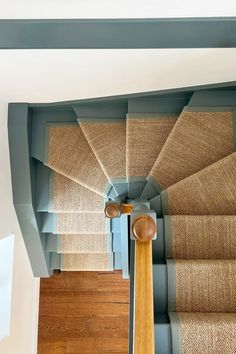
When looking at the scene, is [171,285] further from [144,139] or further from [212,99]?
[212,99]

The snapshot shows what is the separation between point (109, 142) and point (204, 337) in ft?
4.88

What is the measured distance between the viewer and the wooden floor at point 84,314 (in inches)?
118

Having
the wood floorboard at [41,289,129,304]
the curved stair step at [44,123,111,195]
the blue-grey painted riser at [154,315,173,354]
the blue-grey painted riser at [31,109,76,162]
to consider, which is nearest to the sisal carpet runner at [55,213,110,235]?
the curved stair step at [44,123,111,195]

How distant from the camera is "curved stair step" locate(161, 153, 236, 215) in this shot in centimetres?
200

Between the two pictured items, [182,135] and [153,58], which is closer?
[153,58]

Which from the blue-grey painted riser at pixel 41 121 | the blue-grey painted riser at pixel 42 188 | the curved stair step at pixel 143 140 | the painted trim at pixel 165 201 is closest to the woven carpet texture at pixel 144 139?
the curved stair step at pixel 143 140

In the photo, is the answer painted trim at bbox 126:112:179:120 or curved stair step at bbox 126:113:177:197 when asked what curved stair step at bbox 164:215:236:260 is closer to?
curved stair step at bbox 126:113:177:197

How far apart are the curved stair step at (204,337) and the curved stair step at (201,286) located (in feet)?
0.56

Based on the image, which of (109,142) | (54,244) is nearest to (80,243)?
(54,244)
